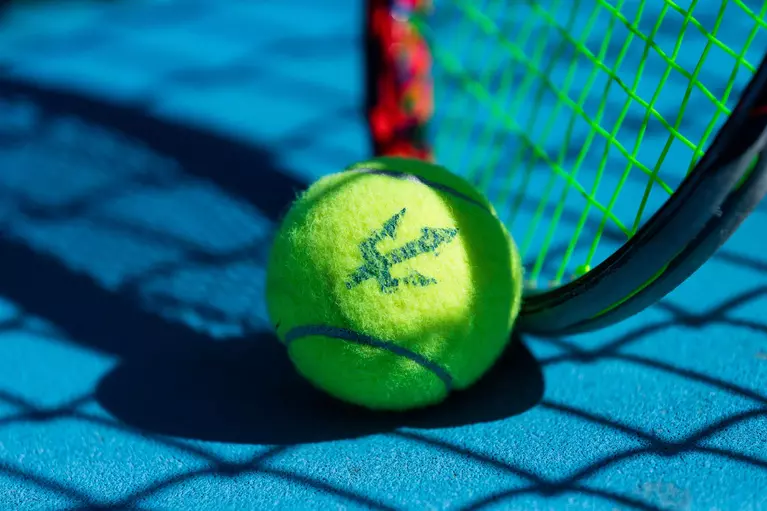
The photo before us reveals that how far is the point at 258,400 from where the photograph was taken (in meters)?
1.80

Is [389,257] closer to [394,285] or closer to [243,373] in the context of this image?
[394,285]

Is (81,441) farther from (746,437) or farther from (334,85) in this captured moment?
(334,85)

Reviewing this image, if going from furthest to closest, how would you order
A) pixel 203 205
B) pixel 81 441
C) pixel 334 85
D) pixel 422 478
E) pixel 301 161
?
pixel 334 85 → pixel 301 161 → pixel 203 205 → pixel 81 441 → pixel 422 478

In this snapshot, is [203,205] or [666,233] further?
[203,205]

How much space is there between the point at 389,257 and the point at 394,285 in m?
0.05

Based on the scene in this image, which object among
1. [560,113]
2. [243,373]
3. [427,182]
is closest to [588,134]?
[560,113]

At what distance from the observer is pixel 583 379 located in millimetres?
1807

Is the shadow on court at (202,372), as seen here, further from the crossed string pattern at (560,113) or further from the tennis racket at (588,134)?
the crossed string pattern at (560,113)

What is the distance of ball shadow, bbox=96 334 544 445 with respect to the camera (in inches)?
67.0

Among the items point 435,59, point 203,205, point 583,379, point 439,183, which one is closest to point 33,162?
point 203,205

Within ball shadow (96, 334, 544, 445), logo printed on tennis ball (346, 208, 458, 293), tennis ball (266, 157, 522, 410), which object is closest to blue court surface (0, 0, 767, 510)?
ball shadow (96, 334, 544, 445)

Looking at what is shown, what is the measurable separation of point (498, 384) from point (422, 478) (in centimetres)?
33

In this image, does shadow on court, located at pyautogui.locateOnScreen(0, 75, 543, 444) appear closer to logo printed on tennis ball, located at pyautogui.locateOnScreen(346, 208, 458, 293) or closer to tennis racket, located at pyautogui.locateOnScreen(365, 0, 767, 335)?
tennis racket, located at pyautogui.locateOnScreen(365, 0, 767, 335)

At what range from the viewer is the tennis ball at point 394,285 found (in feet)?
5.03
